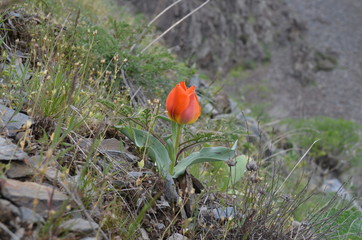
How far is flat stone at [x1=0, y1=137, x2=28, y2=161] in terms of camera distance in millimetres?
1200

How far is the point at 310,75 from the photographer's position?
34.9 feet

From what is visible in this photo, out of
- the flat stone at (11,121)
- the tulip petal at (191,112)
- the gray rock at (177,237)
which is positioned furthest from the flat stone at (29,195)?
the tulip petal at (191,112)

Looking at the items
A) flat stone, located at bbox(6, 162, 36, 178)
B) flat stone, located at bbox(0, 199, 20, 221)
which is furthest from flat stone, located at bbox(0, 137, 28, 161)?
flat stone, located at bbox(0, 199, 20, 221)

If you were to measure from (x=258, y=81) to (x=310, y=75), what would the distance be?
1.49m

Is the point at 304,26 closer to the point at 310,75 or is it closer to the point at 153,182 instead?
the point at 310,75

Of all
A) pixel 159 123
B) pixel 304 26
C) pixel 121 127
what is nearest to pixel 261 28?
pixel 304 26

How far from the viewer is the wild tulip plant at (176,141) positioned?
4.96 ft

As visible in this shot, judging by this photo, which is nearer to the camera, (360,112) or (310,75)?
(360,112)

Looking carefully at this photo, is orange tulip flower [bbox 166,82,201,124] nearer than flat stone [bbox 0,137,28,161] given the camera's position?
No

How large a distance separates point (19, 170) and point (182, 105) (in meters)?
0.61

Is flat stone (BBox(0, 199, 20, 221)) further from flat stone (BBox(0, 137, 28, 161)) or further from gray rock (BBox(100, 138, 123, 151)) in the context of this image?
gray rock (BBox(100, 138, 123, 151))

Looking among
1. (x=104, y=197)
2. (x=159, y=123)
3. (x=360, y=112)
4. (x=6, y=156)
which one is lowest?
(x=360, y=112)

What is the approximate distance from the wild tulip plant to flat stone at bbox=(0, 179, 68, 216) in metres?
0.49

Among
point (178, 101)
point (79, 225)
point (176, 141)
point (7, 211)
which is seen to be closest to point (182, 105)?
point (178, 101)
